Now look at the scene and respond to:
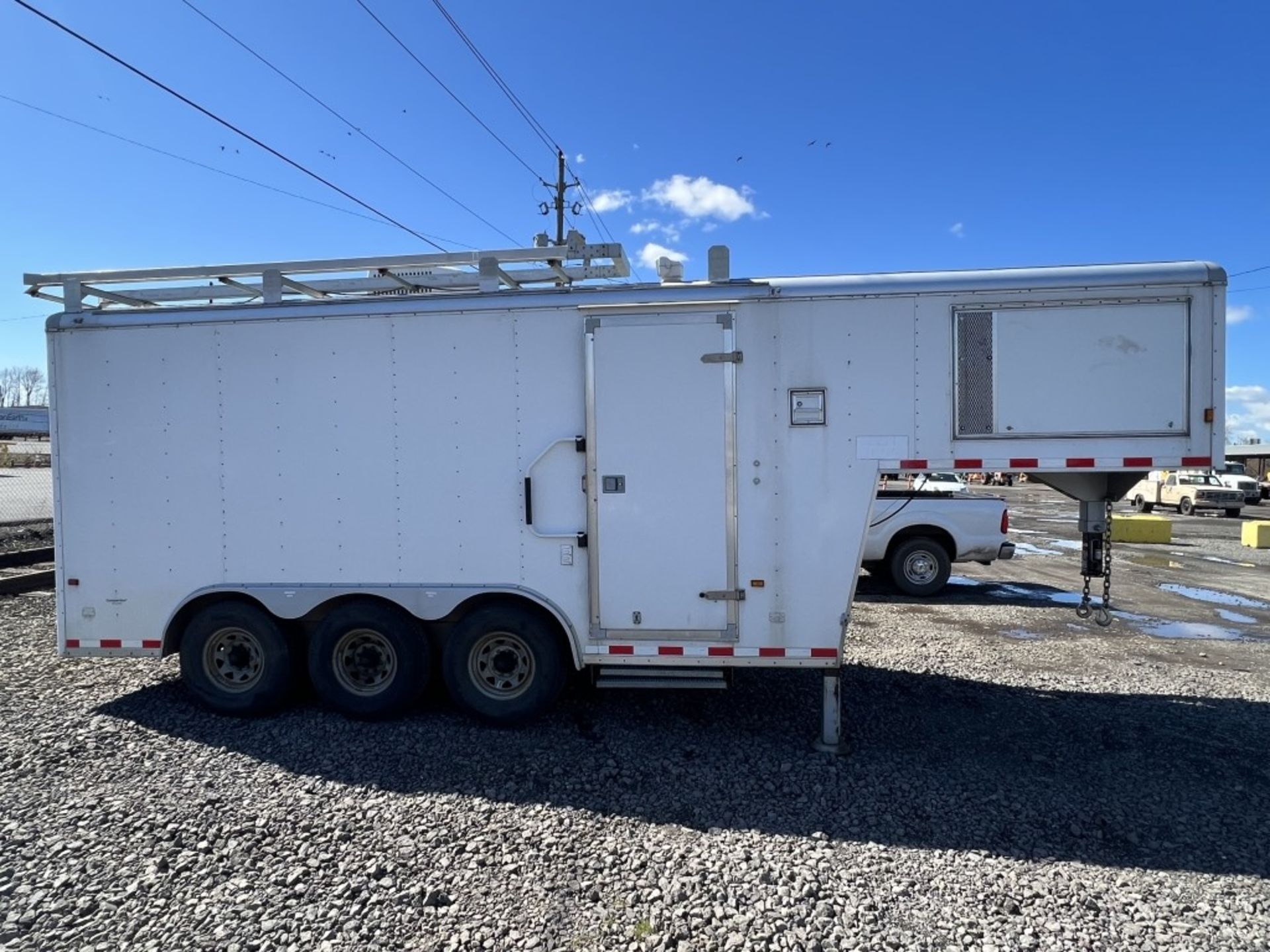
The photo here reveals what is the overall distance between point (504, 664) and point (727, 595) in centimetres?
153

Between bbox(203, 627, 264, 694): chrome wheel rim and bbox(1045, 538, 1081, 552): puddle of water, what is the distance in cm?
1578

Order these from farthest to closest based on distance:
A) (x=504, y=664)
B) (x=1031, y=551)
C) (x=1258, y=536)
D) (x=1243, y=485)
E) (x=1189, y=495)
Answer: (x=1243, y=485), (x=1189, y=495), (x=1258, y=536), (x=1031, y=551), (x=504, y=664)

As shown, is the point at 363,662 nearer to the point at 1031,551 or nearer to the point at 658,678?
the point at 658,678

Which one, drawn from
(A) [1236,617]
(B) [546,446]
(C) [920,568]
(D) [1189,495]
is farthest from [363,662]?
(D) [1189,495]

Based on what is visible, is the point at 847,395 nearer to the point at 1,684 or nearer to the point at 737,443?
the point at 737,443

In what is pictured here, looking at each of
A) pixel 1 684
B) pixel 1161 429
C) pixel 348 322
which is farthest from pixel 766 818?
pixel 1 684

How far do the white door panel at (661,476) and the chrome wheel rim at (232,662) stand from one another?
8.05ft

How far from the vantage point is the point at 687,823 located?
140 inches

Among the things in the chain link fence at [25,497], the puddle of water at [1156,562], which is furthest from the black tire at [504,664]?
the puddle of water at [1156,562]

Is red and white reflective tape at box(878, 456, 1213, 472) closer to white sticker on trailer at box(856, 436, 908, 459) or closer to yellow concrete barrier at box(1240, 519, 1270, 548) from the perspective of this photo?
white sticker on trailer at box(856, 436, 908, 459)

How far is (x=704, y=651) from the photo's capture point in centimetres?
437

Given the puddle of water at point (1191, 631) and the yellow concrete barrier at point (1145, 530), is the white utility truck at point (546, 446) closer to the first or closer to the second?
the puddle of water at point (1191, 631)

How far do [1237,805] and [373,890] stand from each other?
14.2ft

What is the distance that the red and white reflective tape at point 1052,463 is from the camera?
4.06 m
